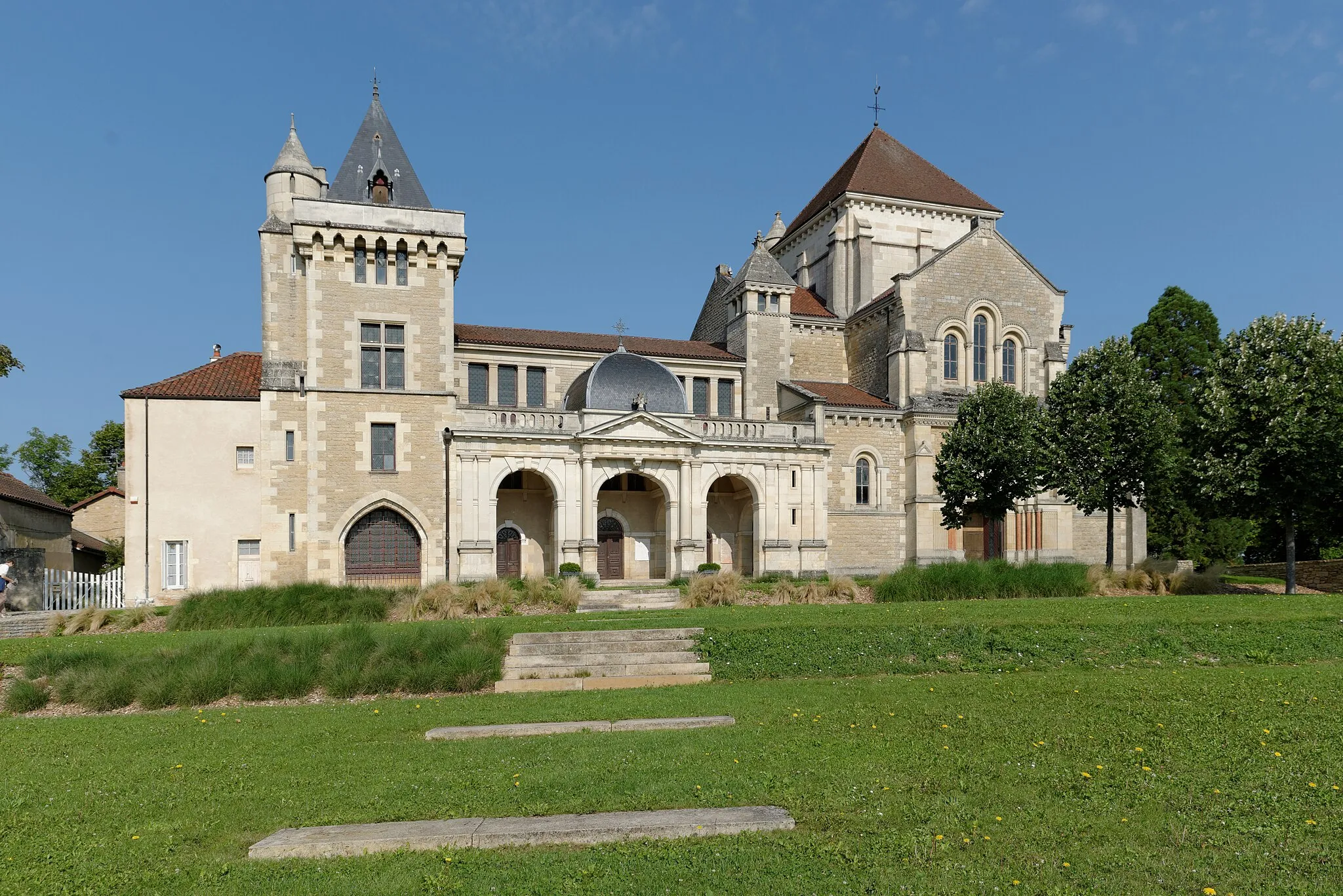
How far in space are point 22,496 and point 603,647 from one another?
30644mm

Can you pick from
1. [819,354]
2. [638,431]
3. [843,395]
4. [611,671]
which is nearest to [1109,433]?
[843,395]

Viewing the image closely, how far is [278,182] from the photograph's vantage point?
1347 inches

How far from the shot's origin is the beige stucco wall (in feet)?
→ 97.3

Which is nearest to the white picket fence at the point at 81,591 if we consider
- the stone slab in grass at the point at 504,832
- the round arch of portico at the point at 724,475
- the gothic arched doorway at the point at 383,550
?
the gothic arched doorway at the point at 383,550

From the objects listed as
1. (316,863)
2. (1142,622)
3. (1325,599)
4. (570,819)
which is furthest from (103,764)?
(1325,599)

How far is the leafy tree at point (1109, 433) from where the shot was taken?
98.1ft

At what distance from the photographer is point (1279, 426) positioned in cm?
2739

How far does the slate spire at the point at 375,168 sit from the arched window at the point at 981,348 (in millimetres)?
23354

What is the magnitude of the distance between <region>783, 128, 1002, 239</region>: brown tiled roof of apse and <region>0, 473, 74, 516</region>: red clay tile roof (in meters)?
36.9

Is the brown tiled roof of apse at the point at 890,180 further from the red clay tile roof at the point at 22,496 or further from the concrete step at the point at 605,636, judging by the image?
the red clay tile roof at the point at 22,496

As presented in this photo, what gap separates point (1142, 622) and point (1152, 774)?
10463 mm

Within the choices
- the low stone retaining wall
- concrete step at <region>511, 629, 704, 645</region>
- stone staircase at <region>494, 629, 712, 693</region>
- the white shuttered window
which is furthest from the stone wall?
stone staircase at <region>494, 629, 712, 693</region>

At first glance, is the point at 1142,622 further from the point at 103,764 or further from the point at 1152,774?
the point at 103,764

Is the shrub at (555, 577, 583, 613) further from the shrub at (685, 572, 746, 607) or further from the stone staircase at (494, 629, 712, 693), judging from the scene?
the stone staircase at (494, 629, 712, 693)
